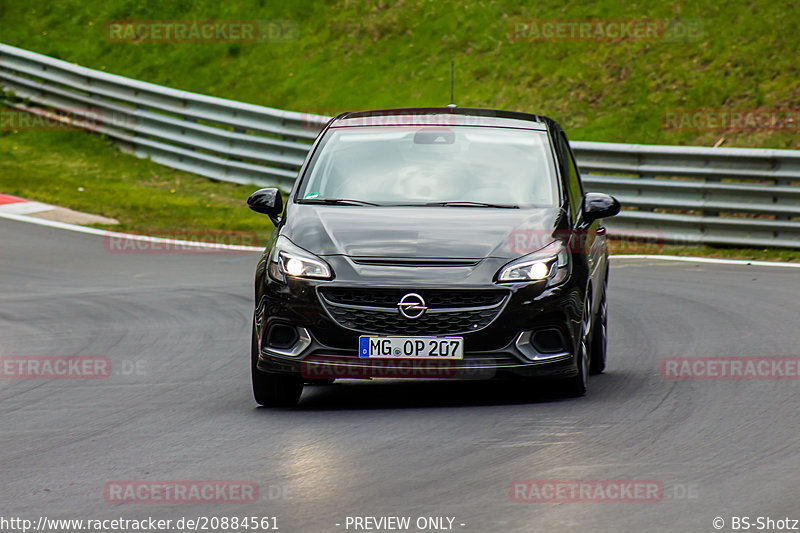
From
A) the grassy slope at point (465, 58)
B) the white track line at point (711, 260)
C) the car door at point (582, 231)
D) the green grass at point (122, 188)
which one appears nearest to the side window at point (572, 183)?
the car door at point (582, 231)

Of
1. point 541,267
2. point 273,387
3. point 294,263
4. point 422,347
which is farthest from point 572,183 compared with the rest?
point 273,387

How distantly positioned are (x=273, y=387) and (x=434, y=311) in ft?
3.81

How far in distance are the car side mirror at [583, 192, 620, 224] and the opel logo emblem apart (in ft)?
5.34

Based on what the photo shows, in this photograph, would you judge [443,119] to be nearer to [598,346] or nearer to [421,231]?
[421,231]

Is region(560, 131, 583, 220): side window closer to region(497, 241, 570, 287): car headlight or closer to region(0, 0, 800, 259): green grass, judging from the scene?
region(497, 241, 570, 287): car headlight

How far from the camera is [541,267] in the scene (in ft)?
23.5

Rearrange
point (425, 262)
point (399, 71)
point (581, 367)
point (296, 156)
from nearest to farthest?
1. point (425, 262)
2. point (581, 367)
3. point (296, 156)
4. point (399, 71)

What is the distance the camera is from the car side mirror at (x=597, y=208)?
8086mm

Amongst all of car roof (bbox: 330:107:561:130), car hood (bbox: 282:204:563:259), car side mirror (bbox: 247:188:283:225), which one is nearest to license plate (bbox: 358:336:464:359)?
car hood (bbox: 282:204:563:259)

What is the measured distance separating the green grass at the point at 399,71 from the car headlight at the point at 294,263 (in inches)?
380

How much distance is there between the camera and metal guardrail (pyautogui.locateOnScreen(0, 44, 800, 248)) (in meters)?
15.8

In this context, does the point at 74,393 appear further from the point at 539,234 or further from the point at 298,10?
the point at 298,10

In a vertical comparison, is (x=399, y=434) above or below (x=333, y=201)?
below

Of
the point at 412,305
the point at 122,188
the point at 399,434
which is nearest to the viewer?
the point at 399,434
